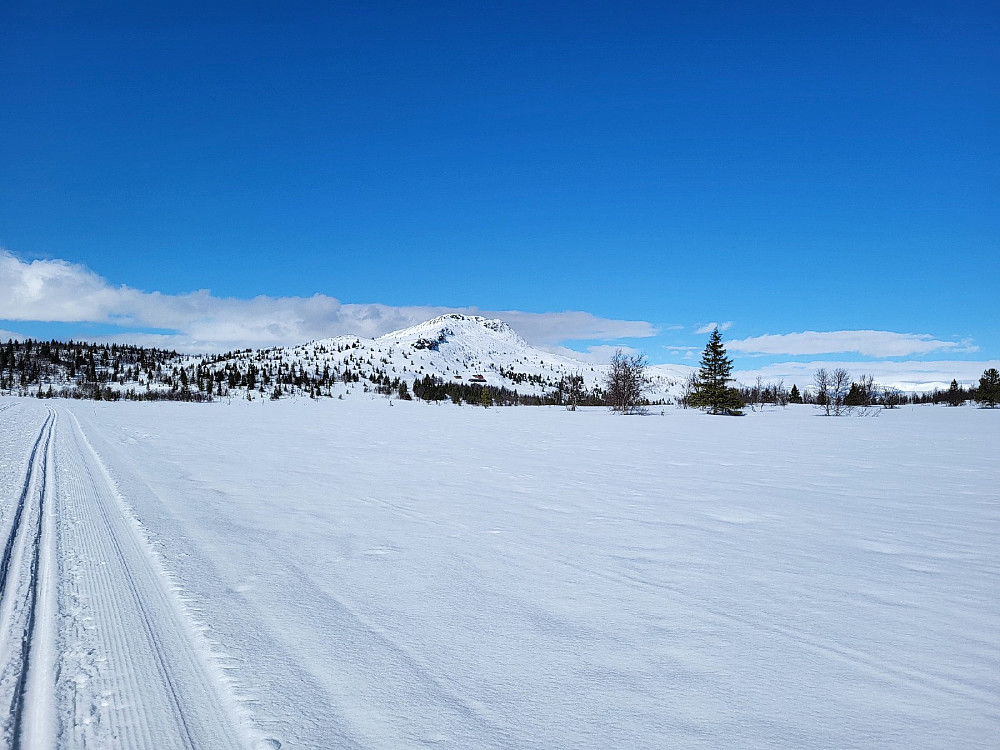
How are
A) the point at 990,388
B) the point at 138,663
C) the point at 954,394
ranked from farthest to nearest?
1. the point at 954,394
2. the point at 990,388
3. the point at 138,663

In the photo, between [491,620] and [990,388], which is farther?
[990,388]

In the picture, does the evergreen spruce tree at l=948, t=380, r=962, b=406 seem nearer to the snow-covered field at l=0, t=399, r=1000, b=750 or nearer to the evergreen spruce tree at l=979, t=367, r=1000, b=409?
the evergreen spruce tree at l=979, t=367, r=1000, b=409

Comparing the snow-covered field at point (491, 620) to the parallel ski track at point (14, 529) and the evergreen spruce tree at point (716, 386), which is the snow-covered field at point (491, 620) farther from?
the evergreen spruce tree at point (716, 386)

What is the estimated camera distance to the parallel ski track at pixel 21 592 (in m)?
2.50

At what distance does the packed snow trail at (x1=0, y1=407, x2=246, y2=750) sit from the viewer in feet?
7.73

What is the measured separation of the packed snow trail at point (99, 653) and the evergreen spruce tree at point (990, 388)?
82.8 metres

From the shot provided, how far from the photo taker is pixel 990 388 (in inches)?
2621

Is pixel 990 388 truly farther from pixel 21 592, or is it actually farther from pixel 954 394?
pixel 21 592

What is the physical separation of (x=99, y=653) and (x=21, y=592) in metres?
1.46

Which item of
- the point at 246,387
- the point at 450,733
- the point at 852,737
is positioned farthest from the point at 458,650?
the point at 246,387

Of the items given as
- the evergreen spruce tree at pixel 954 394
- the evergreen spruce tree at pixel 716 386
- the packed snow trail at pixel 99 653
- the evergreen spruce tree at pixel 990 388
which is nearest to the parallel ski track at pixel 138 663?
the packed snow trail at pixel 99 653

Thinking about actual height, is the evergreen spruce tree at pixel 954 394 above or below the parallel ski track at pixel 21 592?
above

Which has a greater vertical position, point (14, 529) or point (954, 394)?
point (954, 394)

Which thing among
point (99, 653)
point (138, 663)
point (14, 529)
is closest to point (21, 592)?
point (99, 653)
